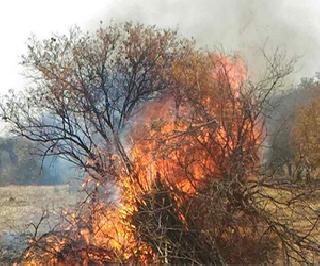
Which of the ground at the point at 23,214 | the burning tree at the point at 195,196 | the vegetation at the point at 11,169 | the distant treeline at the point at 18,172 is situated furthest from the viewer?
the vegetation at the point at 11,169

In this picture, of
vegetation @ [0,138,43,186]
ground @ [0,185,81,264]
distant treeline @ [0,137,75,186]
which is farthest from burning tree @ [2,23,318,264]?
vegetation @ [0,138,43,186]

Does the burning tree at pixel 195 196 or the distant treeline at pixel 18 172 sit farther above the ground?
the distant treeline at pixel 18 172

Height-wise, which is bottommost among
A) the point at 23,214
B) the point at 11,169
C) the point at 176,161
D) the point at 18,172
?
the point at 23,214

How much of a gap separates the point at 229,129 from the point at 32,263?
16.5 feet

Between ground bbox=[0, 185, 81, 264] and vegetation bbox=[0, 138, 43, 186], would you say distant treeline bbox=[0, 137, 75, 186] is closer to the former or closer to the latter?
vegetation bbox=[0, 138, 43, 186]

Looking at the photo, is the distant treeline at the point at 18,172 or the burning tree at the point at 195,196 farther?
the distant treeline at the point at 18,172

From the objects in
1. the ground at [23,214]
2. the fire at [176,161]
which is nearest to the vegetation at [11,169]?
the ground at [23,214]

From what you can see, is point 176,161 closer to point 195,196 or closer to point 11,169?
point 195,196

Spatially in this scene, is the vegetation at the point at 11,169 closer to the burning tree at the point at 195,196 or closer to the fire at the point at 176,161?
the burning tree at the point at 195,196

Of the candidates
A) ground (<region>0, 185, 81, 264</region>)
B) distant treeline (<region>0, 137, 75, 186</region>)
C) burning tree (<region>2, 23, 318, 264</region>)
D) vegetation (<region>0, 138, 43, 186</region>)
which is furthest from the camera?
vegetation (<region>0, 138, 43, 186</region>)

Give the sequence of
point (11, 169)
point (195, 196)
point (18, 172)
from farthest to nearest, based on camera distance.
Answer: point (11, 169), point (18, 172), point (195, 196)

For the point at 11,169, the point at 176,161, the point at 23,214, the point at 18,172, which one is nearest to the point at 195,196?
the point at 176,161

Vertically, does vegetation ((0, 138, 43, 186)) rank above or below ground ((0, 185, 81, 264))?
above

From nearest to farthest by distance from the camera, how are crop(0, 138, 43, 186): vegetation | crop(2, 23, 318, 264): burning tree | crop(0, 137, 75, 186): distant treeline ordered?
crop(2, 23, 318, 264): burning tree → crop(0, 137, 75, 186): distant treeline → crop(0, 138, 43, 186): vegetation
